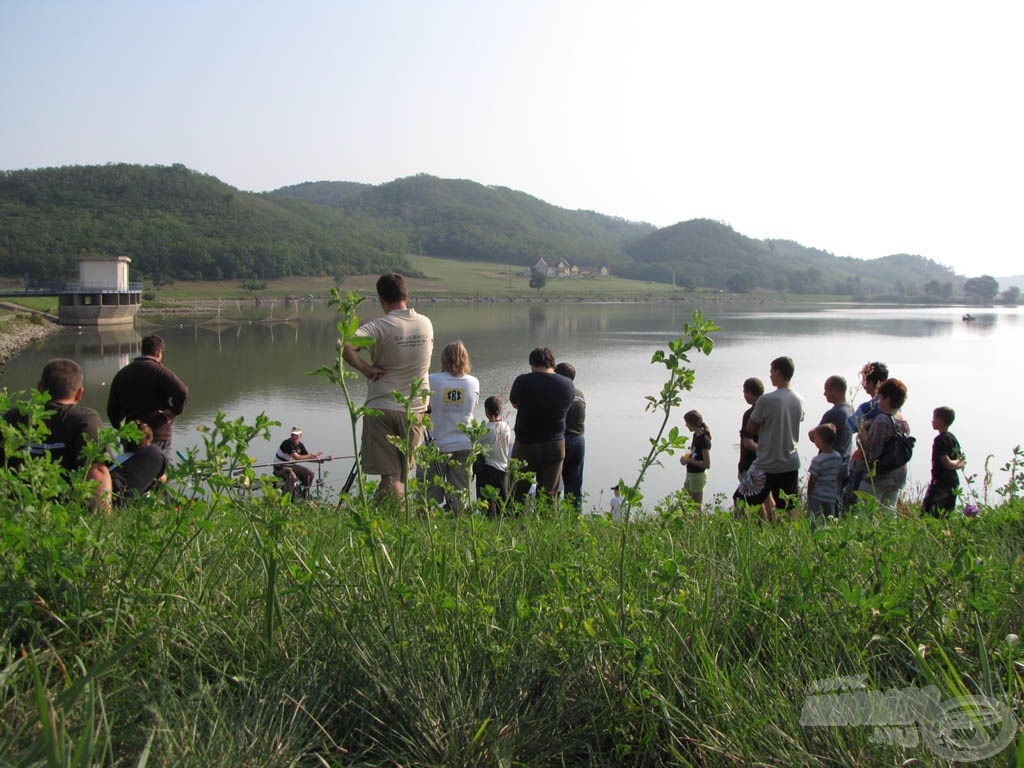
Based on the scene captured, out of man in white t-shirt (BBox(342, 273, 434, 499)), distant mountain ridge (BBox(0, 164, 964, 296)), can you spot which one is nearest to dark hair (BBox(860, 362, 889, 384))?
man in white t-shirt (BBox(342, 273, 434, 499))

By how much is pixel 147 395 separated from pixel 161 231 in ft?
391

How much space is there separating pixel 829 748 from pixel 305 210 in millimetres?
183122

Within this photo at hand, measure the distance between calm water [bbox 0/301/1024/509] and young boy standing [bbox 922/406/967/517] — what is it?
0.72 meters

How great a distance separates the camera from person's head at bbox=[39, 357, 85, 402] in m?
4.64

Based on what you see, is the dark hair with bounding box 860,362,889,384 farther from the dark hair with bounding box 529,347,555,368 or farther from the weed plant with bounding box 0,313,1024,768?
the weed plant with bounding box 0,313,1024,768

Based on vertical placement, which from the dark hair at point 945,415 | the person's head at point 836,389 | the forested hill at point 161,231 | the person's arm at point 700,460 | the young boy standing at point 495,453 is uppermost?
the forested hill at point 161,231

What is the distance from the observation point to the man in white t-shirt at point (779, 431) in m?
6.40

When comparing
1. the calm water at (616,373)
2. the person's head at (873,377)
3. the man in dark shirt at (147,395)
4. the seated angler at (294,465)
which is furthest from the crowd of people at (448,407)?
the seated angler at (294,465)

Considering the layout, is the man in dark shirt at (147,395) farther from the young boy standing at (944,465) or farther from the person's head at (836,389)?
the young boy standing at (944,465)

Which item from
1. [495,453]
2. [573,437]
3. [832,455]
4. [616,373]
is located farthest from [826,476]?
[616,373]

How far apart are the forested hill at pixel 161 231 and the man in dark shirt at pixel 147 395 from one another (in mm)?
97876

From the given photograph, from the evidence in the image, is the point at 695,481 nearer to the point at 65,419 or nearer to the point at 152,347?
the point at 152,347

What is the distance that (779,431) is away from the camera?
6.42 metres

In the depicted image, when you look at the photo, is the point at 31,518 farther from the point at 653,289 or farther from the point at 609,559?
the point at 653,289
